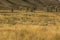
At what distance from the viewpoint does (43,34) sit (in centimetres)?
1593

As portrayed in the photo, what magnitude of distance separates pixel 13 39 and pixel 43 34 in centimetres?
236

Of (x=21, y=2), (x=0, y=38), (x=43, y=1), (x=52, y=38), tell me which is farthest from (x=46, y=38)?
(x=43, y=1)

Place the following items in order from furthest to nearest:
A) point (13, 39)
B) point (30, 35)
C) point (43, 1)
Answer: point (43, 1) < point (30, 35) < point (13, 39)

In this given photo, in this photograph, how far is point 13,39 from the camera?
47.8 feet

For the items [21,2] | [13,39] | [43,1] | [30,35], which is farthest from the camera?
[43,1]

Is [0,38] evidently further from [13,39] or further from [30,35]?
[30,35]

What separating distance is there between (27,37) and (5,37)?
4.57 feet

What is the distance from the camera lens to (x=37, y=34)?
52.3 feet

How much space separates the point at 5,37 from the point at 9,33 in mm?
Result: 1010

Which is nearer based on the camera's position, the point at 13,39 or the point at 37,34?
the point at 13,39

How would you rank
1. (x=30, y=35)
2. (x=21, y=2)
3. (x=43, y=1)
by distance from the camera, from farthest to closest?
(x=43, y=1), (x=21, y=2), (x=30, y=35)

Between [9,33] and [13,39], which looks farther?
[9,33]

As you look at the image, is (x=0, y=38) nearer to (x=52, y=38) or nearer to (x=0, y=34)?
(x=0, y=34)

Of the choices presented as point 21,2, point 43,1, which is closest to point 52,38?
point 21,2
